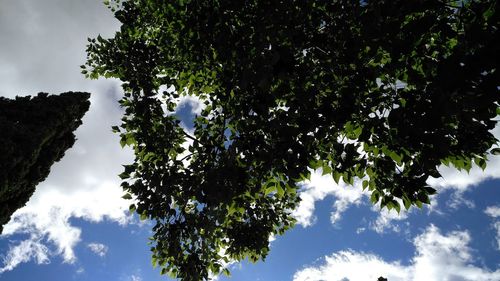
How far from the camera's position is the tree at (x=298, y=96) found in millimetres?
4496

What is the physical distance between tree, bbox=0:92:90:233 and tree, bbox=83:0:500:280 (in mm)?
7332

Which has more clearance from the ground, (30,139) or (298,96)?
(30,139)

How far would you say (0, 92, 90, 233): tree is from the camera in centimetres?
1373

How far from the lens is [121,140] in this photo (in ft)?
29.1

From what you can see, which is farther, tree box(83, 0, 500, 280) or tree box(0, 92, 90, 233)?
tree box(0, 92, 90, 233)

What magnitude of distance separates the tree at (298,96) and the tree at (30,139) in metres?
7.33

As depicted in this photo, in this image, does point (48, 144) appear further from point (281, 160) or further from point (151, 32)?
point (281, 160)

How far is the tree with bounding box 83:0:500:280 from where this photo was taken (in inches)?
177

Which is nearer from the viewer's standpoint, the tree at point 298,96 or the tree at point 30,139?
the tree at point 298,96

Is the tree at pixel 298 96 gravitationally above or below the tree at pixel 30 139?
below

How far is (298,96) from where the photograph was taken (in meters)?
5.70

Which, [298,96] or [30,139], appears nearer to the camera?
[298,96]

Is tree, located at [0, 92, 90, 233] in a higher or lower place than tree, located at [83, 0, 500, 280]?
higher

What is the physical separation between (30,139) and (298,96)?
13960 mm
